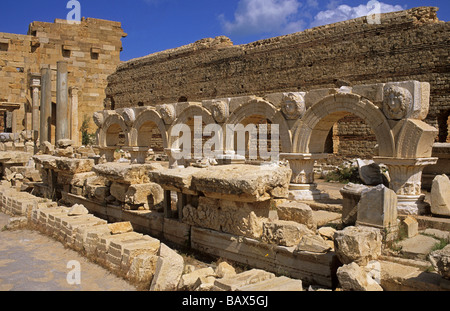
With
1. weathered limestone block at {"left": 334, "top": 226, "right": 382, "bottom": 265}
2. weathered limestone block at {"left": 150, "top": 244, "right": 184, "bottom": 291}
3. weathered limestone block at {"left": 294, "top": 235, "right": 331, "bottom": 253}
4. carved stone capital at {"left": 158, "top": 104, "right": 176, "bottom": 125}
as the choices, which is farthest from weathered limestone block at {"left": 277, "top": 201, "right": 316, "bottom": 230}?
carved stone capital at {"left": 158, "top": 104, "right": 176, "bottom": 125}

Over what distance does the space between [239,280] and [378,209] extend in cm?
210

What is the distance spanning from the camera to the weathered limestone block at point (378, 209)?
500 cm

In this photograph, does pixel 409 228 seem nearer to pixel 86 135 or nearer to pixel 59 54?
pixel 86 135

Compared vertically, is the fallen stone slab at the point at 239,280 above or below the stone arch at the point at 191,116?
below

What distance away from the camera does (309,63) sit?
53.3 feet

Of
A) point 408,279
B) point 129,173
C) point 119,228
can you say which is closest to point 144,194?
point 129,173

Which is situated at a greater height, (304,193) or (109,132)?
(109,132)

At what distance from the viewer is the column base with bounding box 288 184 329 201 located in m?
8.23

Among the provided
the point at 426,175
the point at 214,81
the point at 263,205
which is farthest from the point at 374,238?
the point at 214,81

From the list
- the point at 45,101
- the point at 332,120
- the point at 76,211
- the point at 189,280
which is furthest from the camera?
the point at 45,101

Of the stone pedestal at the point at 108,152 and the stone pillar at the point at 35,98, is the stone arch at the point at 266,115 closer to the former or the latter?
the stone pedestal at the point at 108,152

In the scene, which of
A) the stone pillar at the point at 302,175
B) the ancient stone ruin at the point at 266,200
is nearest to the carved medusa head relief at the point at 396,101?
the ancient stone ruin at the point at 266,200

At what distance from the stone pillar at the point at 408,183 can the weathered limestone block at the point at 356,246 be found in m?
2.69
